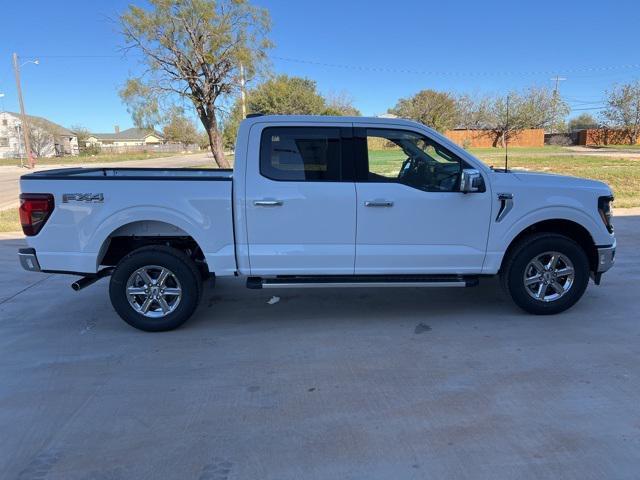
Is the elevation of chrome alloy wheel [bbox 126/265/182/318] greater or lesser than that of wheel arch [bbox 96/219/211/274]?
lesser

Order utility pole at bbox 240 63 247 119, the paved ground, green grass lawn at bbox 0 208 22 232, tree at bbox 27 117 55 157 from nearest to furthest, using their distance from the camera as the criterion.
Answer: the paved ground, green grass lawn at bbox 0 208 22 232, utility pole at bbox 240 63 247 119, tree at bbox 27 117 55 157

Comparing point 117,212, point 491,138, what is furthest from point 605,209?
point 491,138

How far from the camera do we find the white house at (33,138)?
2948 inches

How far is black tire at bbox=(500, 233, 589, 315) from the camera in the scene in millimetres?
4754

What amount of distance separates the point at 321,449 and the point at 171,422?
1.00 metres

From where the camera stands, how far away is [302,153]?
460 cm

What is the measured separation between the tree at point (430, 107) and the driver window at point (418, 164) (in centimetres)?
4851

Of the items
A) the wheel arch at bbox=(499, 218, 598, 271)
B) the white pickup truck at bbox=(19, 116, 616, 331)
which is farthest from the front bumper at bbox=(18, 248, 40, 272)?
the wheel arch at bbox=(499, 218, 598, 271)

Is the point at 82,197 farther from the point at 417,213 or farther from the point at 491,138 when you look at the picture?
the point at 491,138

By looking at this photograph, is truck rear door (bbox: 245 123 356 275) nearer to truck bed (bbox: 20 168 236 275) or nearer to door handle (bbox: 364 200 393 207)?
door handle (bbox: 364 200 393 207)

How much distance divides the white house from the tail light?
79.4 m

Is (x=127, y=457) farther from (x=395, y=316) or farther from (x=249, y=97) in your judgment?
(x=249, y=97)

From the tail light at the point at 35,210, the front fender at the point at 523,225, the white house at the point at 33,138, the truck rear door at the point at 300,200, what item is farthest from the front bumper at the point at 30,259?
the white house at the point at 33,138

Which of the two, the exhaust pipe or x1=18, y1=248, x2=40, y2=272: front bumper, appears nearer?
x1=18, y1=248, x2=40, y2=272: front bumper
